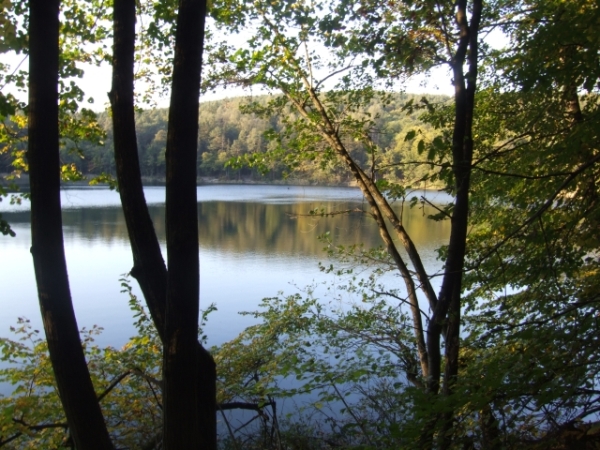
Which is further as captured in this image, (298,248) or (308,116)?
(298,248)

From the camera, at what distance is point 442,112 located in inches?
169

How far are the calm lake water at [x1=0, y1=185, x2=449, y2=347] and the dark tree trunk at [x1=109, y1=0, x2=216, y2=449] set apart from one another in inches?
62.9

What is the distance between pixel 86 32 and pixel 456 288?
3166 mm

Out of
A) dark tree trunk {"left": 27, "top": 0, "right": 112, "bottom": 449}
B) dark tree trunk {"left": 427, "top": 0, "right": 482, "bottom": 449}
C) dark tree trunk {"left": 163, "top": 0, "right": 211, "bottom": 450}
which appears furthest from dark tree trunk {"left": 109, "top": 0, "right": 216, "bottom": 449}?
dark tree trunk {"left": 427, "top": 0, "right": 482, "bottom": 449}

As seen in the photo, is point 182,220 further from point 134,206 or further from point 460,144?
point 460,144

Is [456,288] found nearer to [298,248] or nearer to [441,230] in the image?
[298,248]

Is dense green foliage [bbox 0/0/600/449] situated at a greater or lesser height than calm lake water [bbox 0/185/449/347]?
greater

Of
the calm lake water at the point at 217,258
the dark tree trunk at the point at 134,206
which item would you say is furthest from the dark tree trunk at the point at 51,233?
the calm lake water at the point at 217,258

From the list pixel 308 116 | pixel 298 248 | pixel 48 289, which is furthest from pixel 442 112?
pixel 298 248

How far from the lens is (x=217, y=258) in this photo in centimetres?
1429

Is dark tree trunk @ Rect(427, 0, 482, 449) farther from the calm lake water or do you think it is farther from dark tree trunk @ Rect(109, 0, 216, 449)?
dark tree trunk @ Rect(109, 0, 216, 449)

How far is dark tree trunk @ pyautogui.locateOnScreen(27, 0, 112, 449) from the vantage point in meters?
2.40

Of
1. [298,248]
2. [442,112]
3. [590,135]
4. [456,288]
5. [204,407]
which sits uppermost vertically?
[442,112]

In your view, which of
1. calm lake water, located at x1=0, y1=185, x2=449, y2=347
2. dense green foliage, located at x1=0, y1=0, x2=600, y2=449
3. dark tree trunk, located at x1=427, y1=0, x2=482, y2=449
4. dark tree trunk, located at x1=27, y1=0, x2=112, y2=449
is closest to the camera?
dense green foliage, located at x1=0, y1=0, x2=600, y2=449
